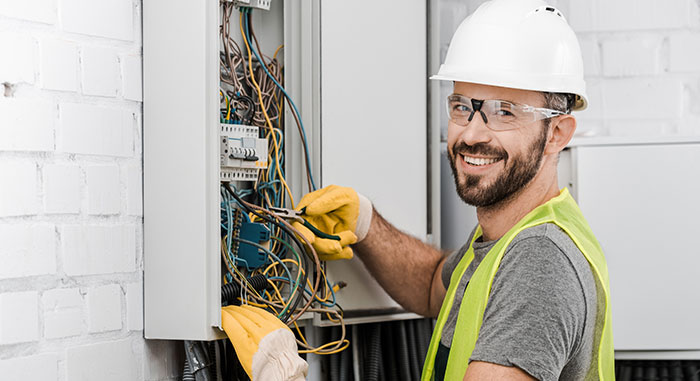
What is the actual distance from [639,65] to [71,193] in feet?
5.15

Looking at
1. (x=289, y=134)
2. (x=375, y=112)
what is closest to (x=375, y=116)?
(x=375, y=112)

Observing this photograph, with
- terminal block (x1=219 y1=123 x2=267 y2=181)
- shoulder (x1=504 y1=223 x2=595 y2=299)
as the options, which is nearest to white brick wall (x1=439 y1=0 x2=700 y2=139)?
shoulder (x1=504 y1=223 x2=595 y2=299)

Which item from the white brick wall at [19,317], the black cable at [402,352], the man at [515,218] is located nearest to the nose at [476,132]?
the man at [515,218]

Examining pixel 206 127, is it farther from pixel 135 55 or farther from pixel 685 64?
pixel 685 64

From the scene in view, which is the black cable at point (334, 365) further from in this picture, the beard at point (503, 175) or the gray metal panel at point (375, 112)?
the beard at point (503, 175)

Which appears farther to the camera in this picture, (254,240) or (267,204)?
(267,204)

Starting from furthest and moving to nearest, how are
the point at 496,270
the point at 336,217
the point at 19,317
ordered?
the point at 336,217, the point at 496,270, the point at 19,317

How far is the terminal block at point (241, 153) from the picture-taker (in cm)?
161

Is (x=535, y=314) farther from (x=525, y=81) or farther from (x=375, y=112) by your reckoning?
(x=375, y=112)

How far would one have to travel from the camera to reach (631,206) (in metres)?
2.14

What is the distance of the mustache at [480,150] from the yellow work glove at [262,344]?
51cm

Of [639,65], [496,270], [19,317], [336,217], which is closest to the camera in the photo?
[19,317]

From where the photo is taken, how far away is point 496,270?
1.53 m

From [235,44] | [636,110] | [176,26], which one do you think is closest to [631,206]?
[636,110]
